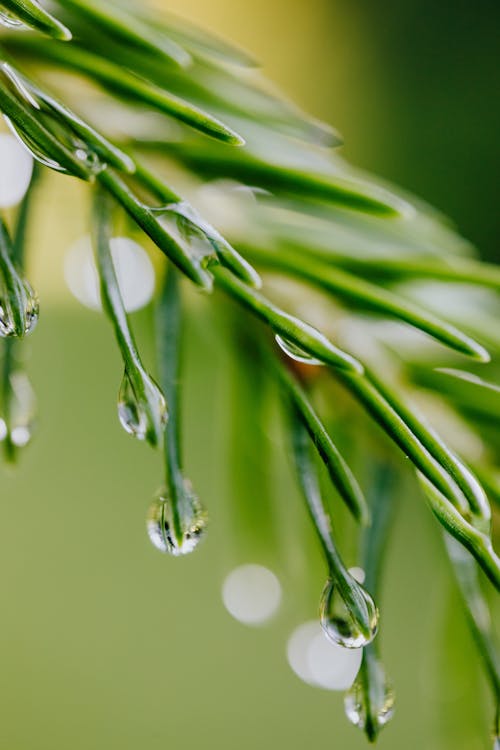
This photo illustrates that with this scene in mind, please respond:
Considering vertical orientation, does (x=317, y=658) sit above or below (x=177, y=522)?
below

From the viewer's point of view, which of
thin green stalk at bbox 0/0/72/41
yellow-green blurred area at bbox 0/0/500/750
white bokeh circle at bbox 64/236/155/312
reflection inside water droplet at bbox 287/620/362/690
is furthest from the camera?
yellow-green blurred area at bbox 0/0/500/750

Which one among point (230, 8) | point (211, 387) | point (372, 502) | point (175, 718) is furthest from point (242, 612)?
point (230, 8)

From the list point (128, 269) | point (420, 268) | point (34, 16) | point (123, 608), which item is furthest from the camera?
point (123, 608)

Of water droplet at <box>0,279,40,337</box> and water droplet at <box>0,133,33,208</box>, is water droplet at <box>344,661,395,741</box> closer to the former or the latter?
water droplet at <box>0,279,40,337</box>

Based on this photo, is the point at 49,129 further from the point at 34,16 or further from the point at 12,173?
the point at 12,173

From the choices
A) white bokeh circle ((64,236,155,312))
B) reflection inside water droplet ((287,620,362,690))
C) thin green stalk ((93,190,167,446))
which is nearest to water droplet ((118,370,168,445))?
thin green stalk ((93,190,167,446))

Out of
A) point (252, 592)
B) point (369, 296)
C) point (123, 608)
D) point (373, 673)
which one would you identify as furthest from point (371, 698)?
point (123, 608)
